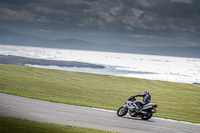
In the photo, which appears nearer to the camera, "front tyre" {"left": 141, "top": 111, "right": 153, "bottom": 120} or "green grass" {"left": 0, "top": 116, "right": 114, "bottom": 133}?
"green grass" {"left": 0, "top": 116, "right": 114, "bottom": 133}

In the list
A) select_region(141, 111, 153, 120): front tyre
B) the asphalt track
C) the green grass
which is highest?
select_region(141, 111, 153, 120): front tyre

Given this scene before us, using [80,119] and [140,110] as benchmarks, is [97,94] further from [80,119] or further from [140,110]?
[80,119]

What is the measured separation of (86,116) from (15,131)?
256 inches

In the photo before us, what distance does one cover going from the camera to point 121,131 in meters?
12.6

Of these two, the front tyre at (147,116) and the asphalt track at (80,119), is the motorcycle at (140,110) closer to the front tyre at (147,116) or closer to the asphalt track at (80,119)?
the front tyre at (147,116)

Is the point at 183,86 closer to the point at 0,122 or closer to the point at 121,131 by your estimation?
the point at 121,131

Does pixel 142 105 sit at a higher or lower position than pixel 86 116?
higher

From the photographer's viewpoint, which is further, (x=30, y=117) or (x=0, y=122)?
(x=30, y=117)

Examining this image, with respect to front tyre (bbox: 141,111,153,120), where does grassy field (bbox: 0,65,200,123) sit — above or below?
above

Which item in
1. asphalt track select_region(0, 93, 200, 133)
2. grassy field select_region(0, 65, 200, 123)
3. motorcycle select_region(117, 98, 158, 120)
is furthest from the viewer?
grassy field select_region(0, 65, 200, 123)

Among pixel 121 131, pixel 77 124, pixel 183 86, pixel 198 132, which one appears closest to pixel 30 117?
pixel 77 124

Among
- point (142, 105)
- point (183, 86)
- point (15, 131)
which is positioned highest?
point (183, 86)

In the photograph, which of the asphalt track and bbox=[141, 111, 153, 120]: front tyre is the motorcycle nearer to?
bbox=[141, 111, 153, 120]: front tyre

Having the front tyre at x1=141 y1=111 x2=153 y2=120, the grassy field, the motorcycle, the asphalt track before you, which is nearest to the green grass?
the asphalt track
